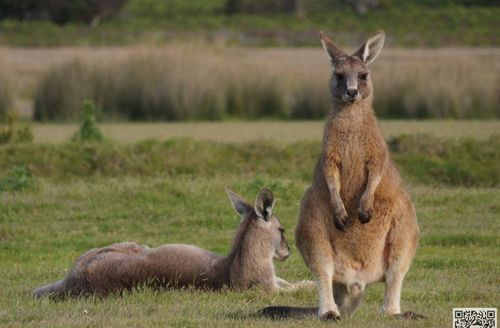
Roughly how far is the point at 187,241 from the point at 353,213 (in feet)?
17.8

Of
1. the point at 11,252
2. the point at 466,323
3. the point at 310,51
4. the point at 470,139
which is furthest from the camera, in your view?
the point at 310,51

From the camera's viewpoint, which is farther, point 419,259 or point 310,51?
point 310,51

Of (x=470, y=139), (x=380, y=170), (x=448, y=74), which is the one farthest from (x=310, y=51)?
(x=380, y=170)

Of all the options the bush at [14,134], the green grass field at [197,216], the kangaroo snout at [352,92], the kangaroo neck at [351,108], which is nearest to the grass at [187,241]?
the green grass field at [197,216]

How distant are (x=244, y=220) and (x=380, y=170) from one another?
6.65 feet

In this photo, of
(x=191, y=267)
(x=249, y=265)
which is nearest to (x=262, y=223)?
(x=249, y=265)

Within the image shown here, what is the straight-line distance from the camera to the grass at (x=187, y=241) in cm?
881

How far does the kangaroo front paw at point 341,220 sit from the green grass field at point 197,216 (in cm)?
60

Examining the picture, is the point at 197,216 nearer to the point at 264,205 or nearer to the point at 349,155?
the point at 264,205

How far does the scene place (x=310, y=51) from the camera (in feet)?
157

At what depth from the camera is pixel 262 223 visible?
33.6 ft

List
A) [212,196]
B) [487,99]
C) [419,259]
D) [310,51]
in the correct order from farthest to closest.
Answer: [310,51]
[487,99]
[212,196]
[419,259]

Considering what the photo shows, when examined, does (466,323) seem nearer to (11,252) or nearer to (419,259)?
(419,259)

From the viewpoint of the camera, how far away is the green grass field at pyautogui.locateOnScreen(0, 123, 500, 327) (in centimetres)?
911
